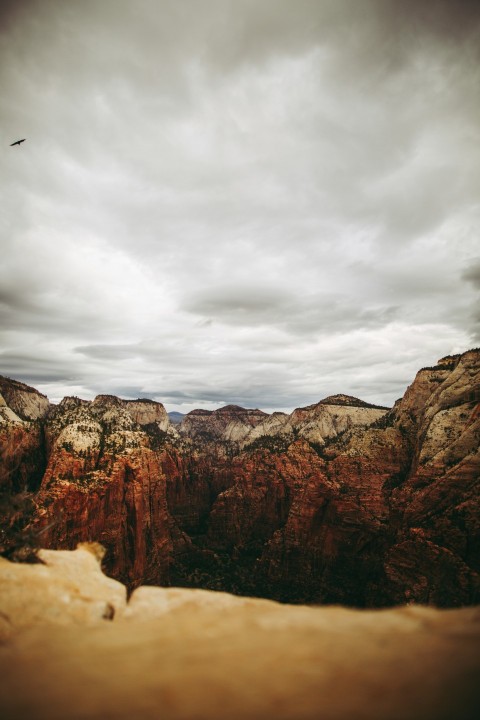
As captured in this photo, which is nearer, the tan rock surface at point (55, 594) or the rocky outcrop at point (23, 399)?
the tan rock surface at point (55, 594)

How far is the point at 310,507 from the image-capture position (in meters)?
73.6

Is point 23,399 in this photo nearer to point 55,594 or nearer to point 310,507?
point 310,507

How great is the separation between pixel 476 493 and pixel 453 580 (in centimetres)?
1091

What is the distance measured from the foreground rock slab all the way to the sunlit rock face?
23.0 meters

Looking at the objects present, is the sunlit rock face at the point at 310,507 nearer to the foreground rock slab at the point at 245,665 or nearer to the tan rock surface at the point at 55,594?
the tan rock surface at the point at 55,594

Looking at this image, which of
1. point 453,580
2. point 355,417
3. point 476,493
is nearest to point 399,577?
point 453,580

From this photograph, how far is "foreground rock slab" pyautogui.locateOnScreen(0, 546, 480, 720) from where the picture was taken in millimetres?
5391

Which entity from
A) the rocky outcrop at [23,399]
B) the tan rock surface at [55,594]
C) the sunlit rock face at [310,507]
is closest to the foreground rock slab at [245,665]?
the tan rock surface at [55,594]

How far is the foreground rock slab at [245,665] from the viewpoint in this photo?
17.7 feet

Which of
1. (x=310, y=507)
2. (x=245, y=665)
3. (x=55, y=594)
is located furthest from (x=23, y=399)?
(x=245, y=665)

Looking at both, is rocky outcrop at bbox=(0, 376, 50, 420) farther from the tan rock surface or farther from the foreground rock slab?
the foreground rock slab

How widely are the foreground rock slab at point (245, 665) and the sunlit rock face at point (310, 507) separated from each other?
75.3 feet

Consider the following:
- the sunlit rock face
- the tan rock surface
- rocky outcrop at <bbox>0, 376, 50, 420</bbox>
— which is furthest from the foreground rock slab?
rocky outcrop at <bbox>0, 376, 50, 420</bbox>

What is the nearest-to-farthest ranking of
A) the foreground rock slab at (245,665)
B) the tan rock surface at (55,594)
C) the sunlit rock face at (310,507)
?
the foreground rock slab at (245,665) < the tan rock surface at (55,594) < the sunlit rock face at (310,507)
